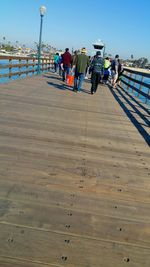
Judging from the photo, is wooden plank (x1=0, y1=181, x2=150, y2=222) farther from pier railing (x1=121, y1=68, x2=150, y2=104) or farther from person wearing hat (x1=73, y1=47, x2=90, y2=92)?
person wearing hat (x1=73, y1=47, x2=90, y2=92)

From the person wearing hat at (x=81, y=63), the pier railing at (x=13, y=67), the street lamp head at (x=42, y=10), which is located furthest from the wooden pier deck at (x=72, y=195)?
the street lamp head at (x=42, y=10)

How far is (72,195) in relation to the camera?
13.5 ft

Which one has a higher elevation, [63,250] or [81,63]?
[81,63]

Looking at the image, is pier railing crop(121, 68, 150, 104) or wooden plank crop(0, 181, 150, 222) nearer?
wooden plank crop(0, 181, 150, 222)

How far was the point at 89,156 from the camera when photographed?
5.73m

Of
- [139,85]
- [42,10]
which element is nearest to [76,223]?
[139,85]

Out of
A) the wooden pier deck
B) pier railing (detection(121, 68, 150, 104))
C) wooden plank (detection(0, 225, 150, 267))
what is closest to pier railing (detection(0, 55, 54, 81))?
pier railing (detection(121, 68, 150, 104))

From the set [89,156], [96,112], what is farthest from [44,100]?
[89,156]

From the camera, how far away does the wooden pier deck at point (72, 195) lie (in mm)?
2986

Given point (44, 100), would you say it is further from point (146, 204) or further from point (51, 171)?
point (146, 204)

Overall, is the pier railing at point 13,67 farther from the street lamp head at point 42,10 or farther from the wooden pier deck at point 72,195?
the wooden pier deck at point 72,195

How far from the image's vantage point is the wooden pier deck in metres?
2.99

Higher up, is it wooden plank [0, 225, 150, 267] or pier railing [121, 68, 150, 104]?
wooden plank [0, 225, 150, 267]

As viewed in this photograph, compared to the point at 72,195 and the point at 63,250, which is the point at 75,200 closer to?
the point at 72,195
